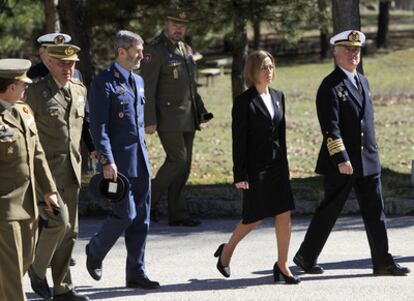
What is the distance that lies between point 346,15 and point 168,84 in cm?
Answer: 247

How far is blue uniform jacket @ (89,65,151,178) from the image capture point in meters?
7.38

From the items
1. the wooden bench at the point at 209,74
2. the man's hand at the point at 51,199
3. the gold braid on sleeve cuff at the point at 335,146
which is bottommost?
the wooden bench at the point at 209,74

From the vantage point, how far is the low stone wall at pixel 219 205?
10312mm

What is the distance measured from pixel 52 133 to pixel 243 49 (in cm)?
1011

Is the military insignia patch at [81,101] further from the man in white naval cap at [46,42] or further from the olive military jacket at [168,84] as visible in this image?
the olive military jacket at [168,84]

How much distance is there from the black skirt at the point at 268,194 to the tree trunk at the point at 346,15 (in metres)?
4.06

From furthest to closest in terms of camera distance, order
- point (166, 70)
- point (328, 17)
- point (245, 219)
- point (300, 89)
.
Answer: point (300, 89), point (328, 17), point (166, 70), point (245, 219)

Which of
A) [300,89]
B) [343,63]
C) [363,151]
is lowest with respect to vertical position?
[300,89]

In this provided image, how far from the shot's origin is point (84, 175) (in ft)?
42.7

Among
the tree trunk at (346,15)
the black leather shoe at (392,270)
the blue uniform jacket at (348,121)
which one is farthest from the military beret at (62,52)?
the tree trunk at (346,15)

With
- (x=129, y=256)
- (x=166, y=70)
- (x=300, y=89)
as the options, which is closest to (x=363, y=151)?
(x=129, y=256)

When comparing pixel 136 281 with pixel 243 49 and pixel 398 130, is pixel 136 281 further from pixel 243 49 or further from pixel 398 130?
pixel 398 130

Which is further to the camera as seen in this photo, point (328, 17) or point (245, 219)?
point (328, 17)

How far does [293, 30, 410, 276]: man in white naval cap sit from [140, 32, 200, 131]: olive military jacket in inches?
92.6
